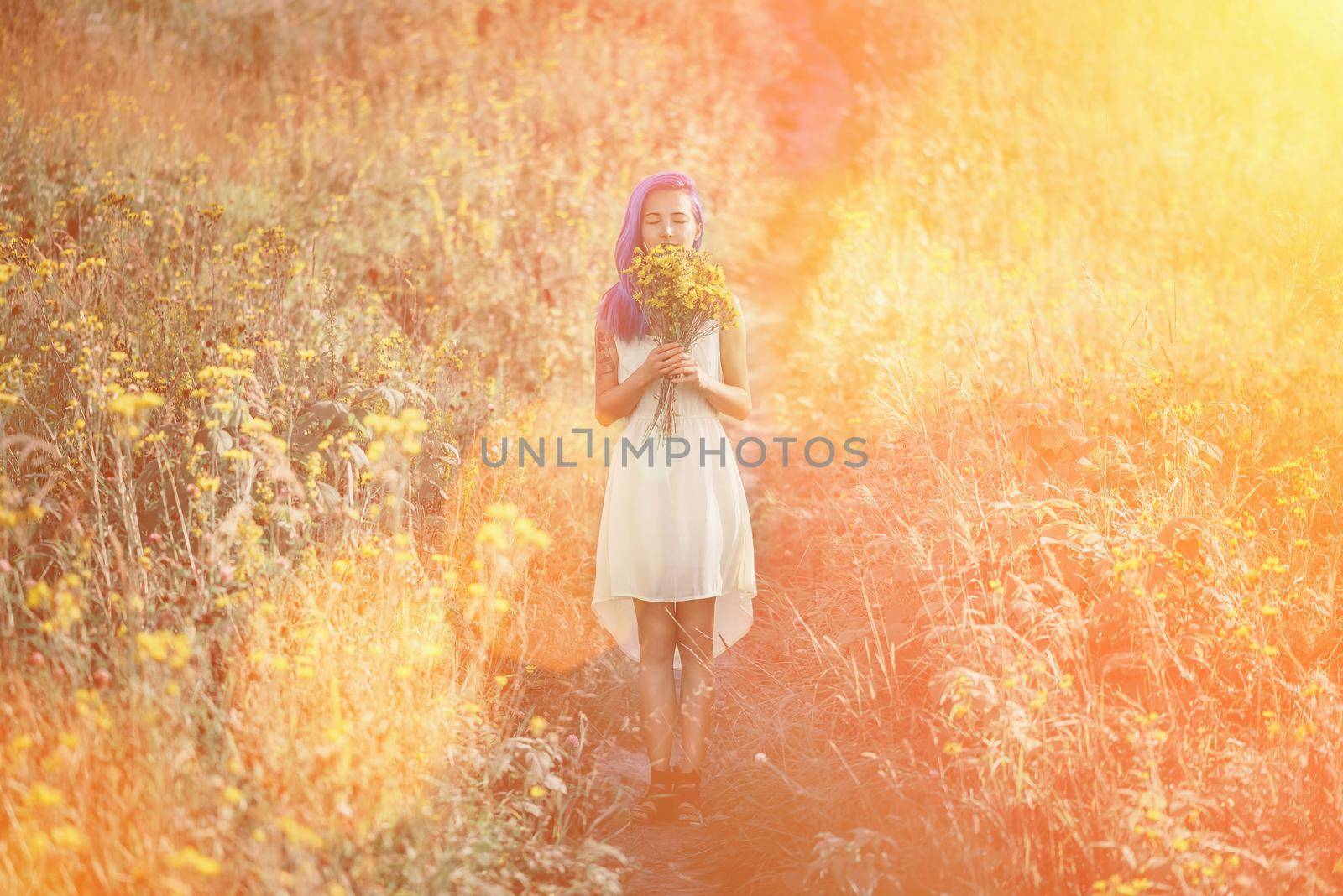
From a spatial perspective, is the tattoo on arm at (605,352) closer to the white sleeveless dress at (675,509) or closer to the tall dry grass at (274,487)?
the white sleeveless dress at (675,509)

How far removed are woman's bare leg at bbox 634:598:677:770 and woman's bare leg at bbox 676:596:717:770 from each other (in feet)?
0.15

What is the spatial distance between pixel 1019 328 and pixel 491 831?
13.8 feet

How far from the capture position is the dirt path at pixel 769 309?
336cm

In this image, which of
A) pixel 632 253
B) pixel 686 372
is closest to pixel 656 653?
pixel 686 372

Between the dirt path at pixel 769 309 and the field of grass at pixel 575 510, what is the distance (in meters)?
0.09

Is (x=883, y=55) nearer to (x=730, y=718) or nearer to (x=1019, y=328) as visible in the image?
(x=1019, y=328)

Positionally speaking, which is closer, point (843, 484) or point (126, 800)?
point (126, 800)

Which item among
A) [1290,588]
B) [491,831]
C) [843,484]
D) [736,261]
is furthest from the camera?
[736,261]

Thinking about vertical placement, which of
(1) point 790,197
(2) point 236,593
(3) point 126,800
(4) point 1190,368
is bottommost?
(3) point 126,800

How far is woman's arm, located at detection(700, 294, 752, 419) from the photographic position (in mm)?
3574

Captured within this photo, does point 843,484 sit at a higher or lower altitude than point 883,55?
lower

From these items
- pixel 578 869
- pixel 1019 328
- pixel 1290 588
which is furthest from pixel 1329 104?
pixel 578 869

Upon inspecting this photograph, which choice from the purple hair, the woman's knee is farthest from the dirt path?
the purple hair

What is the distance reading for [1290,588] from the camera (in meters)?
3.67
